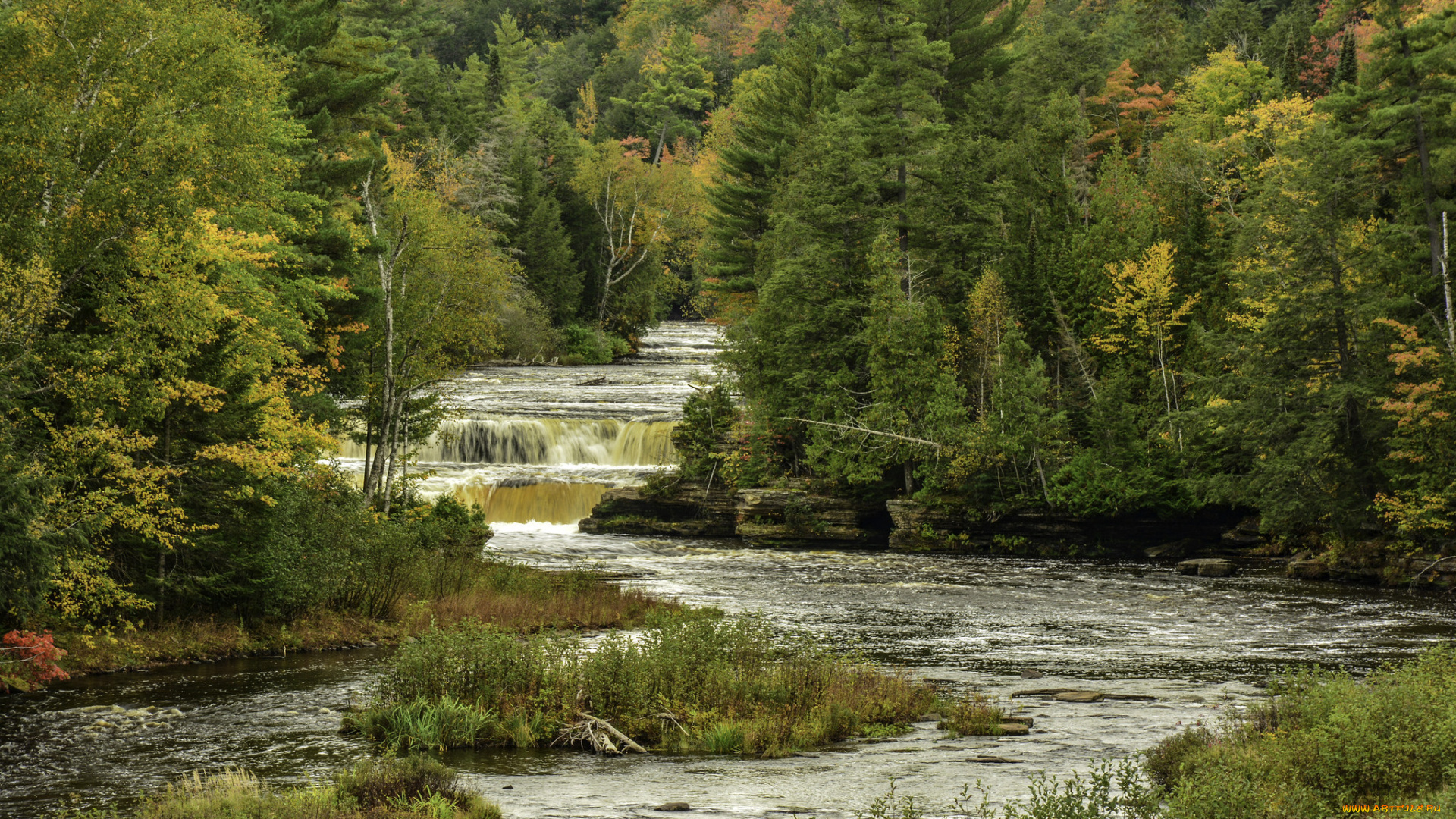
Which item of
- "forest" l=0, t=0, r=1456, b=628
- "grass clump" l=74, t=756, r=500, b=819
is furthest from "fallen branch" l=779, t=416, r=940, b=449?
"grass clump" l=74, t=756, r=500, b=819

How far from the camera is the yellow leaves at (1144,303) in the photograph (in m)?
44.3

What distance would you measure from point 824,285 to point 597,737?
34814 mm

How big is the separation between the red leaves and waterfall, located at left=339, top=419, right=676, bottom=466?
31.0m

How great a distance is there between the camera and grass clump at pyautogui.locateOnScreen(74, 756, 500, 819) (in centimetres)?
1020

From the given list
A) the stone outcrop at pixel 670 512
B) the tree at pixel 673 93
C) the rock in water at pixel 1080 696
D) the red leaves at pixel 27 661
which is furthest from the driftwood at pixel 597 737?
the tree at pixel 673 93

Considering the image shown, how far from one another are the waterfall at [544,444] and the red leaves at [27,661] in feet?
102

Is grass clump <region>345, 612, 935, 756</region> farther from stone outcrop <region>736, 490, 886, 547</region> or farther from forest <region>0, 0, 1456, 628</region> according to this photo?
stone outcrop <region>736, 490, 886, 547</region>

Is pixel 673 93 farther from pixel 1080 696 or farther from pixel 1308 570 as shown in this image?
pixel 1080 696

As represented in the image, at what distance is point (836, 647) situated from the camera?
22016mm

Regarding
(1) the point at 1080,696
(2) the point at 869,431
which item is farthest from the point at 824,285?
(1) the point at 1080,696

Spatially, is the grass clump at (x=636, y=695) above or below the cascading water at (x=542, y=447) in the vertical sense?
below

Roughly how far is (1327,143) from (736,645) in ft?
88.5

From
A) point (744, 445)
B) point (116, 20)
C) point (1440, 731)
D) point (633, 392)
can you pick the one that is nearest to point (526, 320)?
point (633, 392)

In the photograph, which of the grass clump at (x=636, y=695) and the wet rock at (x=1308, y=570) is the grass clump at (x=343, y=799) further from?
the wet rock at (x=1308, y=570)
